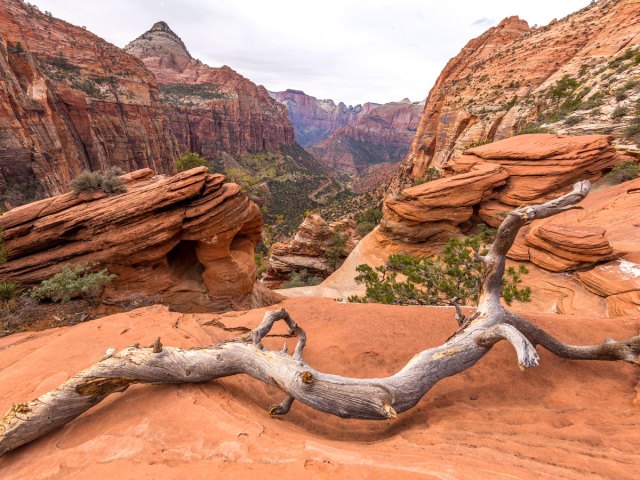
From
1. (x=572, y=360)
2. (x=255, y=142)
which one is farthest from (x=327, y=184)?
(x=572, y=360)

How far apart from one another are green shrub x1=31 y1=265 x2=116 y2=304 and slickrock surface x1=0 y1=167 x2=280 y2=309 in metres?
0.72

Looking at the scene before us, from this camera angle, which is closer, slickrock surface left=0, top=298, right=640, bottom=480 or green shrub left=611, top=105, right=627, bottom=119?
slickrock surface left=0, top=298, right=640, bottom=480

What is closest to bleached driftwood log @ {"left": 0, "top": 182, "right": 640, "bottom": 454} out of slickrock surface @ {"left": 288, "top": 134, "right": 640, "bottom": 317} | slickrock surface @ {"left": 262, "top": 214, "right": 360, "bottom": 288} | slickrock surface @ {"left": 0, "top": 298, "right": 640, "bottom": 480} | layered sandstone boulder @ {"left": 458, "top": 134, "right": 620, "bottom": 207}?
slickrock surface @ {"left": 0, "top": 298, "right": 640, "bottom": 480}

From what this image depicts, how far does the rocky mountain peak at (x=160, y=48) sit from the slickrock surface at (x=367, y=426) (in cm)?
15027

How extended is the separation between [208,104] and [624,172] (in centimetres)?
10801

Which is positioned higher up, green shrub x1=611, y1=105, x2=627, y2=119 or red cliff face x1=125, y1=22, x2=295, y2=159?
red cliff face x1=125, y1=22, x2=295, y2=159

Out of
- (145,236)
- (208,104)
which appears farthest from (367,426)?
(208,104)

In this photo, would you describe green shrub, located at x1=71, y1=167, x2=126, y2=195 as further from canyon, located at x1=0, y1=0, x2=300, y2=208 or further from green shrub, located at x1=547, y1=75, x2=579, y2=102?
green shrub, located at x1=547, y1=75, x2=579, y2=102

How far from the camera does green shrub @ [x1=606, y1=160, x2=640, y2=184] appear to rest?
1552 cm

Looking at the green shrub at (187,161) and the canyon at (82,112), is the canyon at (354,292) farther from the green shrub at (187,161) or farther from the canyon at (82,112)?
the green shrub at (187,161)

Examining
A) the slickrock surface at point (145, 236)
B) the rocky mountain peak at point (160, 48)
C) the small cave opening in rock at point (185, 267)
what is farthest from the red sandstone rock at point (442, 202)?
the rocky mountain peak at point (160, 48)

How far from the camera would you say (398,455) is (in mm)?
2875

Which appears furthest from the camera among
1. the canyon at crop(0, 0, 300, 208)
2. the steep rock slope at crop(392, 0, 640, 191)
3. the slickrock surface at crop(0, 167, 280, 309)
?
the canyon at crop(0, 0, 300, 208)

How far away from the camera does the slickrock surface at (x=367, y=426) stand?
8.84 ft
